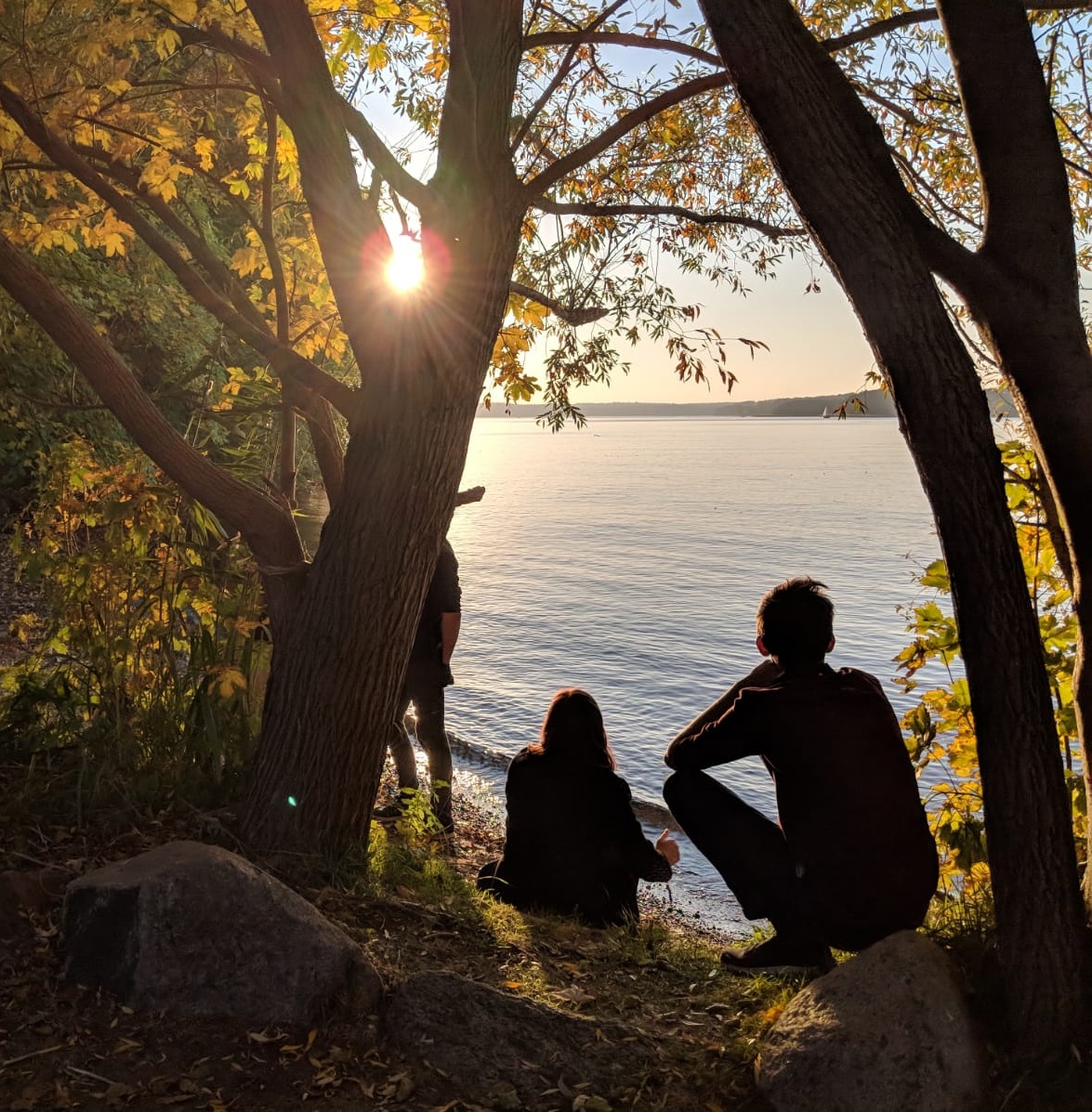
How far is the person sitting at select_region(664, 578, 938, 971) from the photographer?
3.11m

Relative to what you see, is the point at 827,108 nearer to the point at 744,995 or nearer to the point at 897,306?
the point at 897,306

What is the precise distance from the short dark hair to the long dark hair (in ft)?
3.74

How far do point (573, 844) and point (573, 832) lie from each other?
0.07 m

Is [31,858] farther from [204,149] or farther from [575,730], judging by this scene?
[204,149]

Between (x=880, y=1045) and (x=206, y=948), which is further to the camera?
(x=206, y=948)

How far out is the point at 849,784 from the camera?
10.2 ft

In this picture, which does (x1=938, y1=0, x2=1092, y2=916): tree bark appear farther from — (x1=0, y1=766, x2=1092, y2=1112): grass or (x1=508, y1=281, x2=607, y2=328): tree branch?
(x1=508, y1=281, x2=607, y2=328): tree branch

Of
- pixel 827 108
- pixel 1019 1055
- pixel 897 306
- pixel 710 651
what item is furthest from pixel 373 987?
pixel 710 651

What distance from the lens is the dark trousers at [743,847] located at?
348cm

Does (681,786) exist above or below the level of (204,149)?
below

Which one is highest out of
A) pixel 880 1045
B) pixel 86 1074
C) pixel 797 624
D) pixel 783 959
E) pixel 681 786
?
pixel 797 624

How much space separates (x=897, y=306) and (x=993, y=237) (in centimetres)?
44

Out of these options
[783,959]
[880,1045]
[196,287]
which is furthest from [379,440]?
[880,1045]

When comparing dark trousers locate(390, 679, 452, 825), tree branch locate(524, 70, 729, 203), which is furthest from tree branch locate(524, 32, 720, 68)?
dark trousers locate(390, 679, 452, 825)
